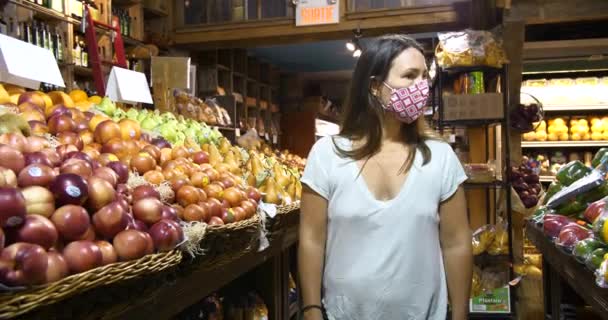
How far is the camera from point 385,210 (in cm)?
145

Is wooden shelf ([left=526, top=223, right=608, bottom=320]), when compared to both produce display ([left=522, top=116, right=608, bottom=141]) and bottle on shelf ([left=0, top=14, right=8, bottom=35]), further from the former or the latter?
bottle on shelf ([left=0, top=14, right=8, bottom=35])

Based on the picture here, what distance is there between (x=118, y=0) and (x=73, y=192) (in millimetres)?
4936

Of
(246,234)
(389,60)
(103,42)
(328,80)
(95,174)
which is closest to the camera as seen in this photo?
(95,174)

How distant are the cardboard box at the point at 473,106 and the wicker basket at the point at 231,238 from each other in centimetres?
196

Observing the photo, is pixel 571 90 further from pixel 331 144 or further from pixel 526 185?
pixel 331 144

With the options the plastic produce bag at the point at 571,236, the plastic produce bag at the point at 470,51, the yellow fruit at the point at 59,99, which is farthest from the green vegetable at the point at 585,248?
the plastic produce bag at the point at 470,51

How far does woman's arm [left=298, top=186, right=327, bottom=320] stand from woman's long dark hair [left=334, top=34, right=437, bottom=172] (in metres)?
0.16

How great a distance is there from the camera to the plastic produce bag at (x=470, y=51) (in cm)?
364

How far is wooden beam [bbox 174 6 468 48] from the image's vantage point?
514cm

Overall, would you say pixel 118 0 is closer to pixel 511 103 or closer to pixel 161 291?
pixel 511 103

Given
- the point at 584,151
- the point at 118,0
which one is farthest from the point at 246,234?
the point at 584,151

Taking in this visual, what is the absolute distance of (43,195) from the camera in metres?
1.12

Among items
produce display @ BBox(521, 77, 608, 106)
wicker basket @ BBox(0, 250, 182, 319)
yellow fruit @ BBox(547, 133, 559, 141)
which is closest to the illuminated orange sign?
produce display @ BBox(521, 77, 608, 106)

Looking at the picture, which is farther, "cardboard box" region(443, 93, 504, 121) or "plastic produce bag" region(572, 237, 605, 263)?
"cardboard box" region(443, 93, 504, 121)
